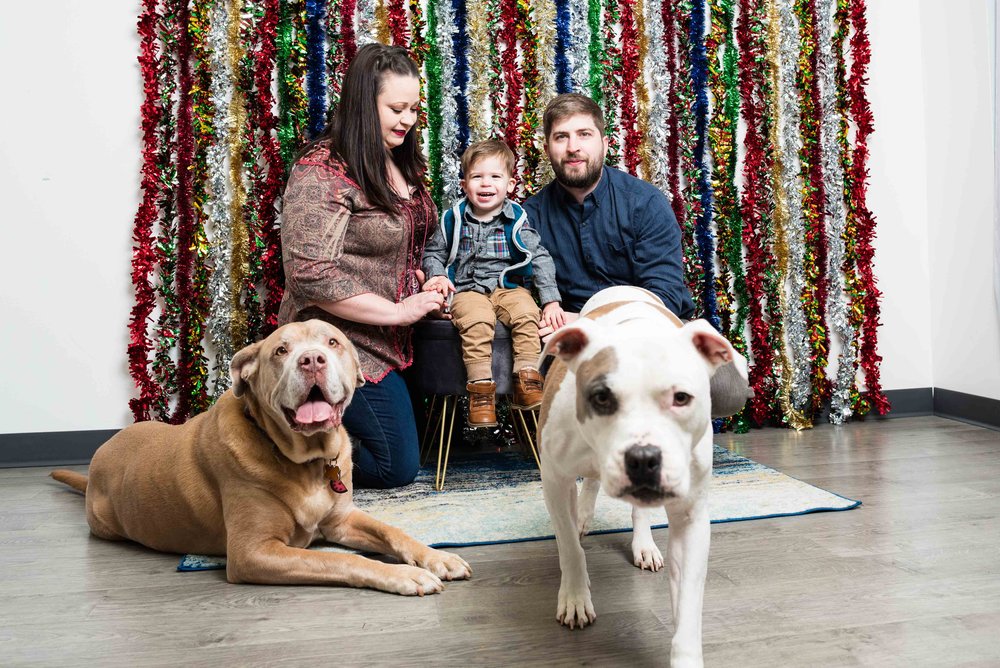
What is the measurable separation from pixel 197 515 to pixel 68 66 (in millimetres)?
2282

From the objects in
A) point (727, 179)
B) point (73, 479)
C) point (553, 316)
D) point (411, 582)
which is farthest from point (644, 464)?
point (727, 179)

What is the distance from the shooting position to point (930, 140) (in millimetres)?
3783

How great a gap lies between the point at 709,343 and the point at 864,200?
2.74 meters

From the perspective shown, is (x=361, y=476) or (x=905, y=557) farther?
(x=361, y=476)

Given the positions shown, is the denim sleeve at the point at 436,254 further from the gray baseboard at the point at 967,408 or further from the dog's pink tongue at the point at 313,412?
the gray baseboard at the point at 967,408

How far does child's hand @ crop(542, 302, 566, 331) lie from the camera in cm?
293

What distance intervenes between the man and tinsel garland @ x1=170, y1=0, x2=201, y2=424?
59.1 inches

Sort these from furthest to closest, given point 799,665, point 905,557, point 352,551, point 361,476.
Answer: point 361,476 < point 352,551 < point 905,557 < point 799,665

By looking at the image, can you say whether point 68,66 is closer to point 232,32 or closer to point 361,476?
point 232,32

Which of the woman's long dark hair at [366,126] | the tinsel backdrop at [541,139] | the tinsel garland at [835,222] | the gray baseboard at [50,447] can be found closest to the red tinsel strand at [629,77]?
the tinsel backdrop at [541,139]

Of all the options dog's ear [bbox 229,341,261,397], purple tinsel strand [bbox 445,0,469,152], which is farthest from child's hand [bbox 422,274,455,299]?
dog's ear [bbox 229,341,261,397]

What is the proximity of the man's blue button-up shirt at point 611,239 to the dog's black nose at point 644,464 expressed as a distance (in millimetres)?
1733

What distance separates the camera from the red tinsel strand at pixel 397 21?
338 centimetres

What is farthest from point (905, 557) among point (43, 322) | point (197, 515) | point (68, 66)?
point (68, 66)
